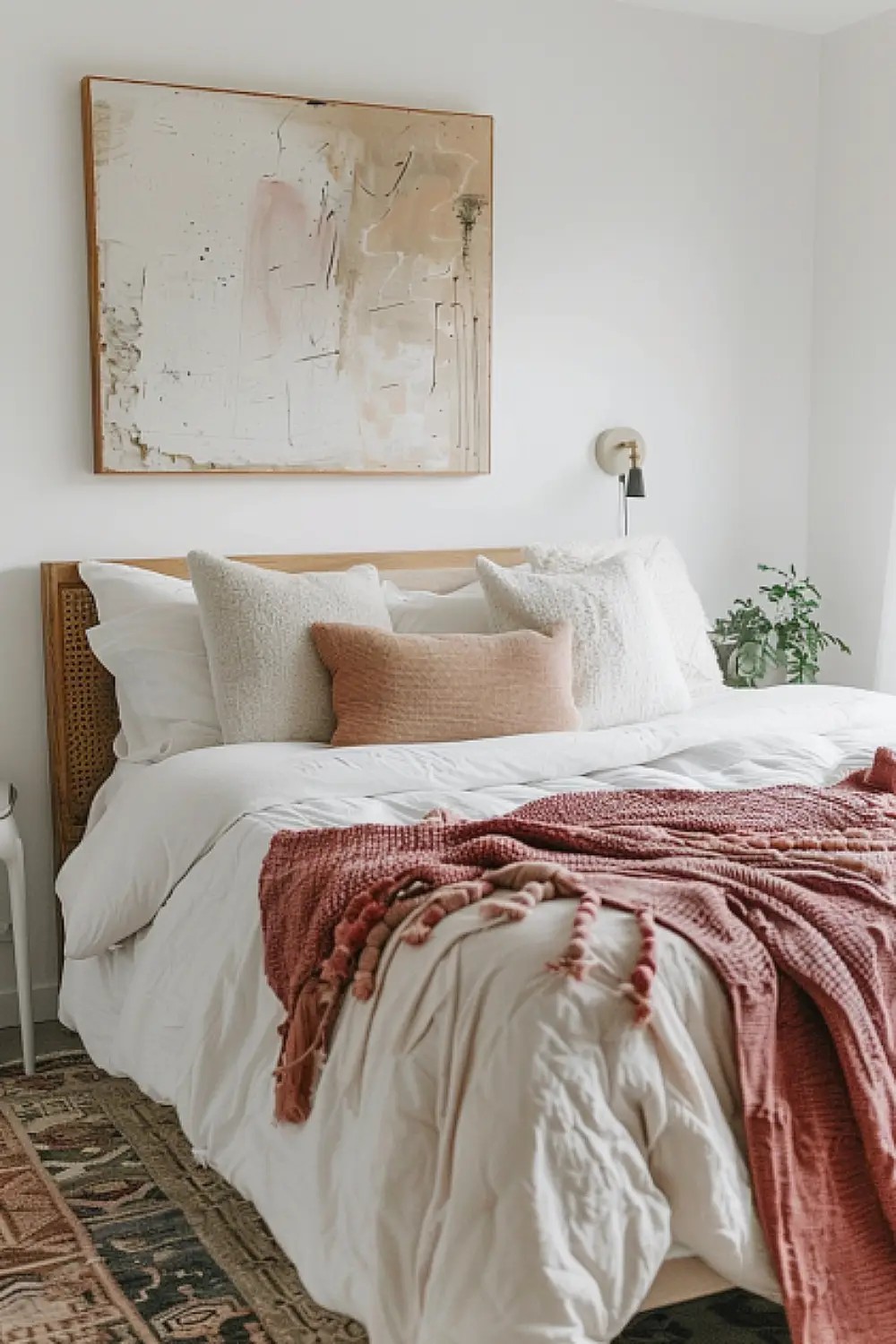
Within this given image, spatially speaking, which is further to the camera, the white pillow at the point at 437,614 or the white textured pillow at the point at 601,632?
the white pillow at the point at 437,614

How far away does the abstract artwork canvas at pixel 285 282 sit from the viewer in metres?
3.58

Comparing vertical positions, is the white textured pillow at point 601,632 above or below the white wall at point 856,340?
below

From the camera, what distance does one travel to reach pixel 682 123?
169 inches

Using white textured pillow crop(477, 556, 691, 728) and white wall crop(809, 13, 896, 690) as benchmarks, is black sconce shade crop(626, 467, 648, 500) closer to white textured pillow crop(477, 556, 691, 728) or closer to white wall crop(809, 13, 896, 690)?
white textured pillow crop(477, 556, 691, 728)

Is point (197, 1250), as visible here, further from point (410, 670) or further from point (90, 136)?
point (90, 136)

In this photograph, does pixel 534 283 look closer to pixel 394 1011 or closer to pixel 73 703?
pixel 73 703

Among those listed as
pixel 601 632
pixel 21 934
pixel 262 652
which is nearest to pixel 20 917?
pixel 21 934

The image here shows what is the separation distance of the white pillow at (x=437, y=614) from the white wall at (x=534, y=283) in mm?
319

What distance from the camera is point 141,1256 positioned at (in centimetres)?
254

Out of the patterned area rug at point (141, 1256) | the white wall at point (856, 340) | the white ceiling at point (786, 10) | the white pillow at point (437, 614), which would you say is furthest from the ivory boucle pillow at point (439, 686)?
the white ceiling at point (786, 10)

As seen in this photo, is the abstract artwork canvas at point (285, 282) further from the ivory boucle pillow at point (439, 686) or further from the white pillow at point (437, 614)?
the ivory boucle pillow at point (439, 686)

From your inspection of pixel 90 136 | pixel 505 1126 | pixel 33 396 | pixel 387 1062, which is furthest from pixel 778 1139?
pixel 90 136

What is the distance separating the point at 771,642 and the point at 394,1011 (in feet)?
8.49

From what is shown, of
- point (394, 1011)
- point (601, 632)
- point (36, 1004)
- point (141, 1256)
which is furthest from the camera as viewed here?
point (36, 1004)
